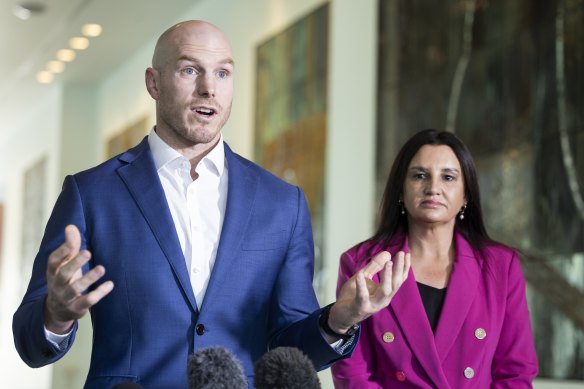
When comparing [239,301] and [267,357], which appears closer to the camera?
[267,357]

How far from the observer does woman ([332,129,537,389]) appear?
287cm

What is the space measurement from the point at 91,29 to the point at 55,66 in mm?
1641

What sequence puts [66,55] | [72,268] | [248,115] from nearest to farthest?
1. [72,268]
2. [248,115]
3. [66,55]

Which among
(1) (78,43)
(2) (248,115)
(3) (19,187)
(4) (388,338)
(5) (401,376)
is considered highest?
(1) (78,43)

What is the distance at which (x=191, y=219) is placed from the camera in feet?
7.22

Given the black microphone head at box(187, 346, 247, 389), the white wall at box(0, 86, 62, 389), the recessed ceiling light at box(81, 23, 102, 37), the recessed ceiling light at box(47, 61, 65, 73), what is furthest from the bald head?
the white wall at box(0, 86, 62, 389)

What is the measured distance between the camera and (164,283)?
212 cm

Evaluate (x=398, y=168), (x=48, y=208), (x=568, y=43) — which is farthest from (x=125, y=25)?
(x=398, y=168)

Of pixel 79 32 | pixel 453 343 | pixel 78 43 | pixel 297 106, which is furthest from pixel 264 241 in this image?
pixel 78 43

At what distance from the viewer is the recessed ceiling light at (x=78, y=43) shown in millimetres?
10699

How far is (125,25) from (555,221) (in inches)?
260

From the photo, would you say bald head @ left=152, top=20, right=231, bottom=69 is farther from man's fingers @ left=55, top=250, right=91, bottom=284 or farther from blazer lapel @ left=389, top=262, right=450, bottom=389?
blazer lapel @ left=389, top=262, right=450, bottom=389

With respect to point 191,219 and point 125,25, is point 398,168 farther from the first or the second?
point 125,25

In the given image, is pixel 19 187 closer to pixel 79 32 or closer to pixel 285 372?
pixel 79 32
